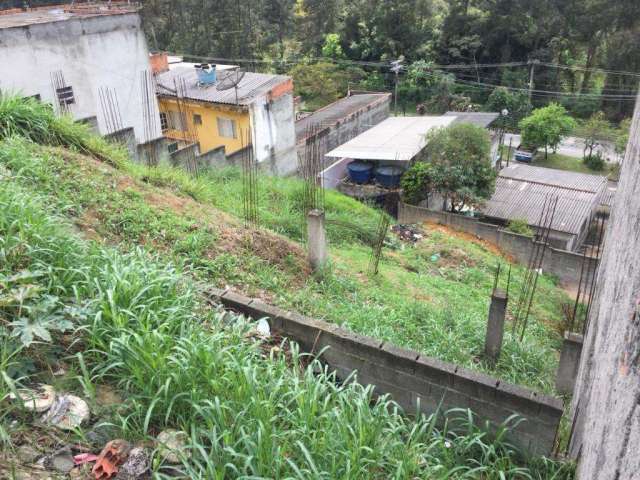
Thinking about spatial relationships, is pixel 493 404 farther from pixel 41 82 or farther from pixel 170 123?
pixel 170 123

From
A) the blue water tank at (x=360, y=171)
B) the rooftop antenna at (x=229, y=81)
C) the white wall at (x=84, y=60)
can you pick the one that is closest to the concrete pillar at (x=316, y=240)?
the white wall at (x=84, y=60)

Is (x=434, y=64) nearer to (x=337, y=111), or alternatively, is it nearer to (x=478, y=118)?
A: (x=478, y=118)

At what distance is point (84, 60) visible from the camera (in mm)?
11516

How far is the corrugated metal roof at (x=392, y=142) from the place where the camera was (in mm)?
15500

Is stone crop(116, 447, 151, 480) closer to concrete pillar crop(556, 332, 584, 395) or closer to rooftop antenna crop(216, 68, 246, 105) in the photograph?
concrete pillar crop(556, 332, 584, 395)

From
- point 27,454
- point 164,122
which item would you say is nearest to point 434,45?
point 164,122

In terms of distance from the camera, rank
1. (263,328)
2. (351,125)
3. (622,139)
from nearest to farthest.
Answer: (263,328), (351,125), (622,139)

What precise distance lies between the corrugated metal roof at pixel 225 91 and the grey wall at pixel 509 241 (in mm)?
4903

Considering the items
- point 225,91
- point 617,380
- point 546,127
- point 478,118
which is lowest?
point 546,127

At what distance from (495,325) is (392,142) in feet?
40.2

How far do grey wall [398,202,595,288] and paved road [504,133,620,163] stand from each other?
990 centimetres

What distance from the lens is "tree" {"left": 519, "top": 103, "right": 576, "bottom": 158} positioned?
69.7ft

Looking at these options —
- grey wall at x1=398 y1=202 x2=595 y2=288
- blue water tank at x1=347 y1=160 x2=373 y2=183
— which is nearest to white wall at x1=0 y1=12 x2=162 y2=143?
blue water tank at x1=347 y1=160 x2=373 y2=183

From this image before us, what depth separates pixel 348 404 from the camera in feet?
10.2
